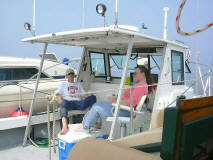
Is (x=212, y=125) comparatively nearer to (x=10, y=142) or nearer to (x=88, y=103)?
(x=88, y=103)

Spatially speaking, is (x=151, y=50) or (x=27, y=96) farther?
(x=27, y=96)

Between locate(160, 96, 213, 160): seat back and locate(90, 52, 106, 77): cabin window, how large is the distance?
4.61m

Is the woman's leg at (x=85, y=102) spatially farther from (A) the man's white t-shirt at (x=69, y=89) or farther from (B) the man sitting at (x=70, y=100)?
(A) the man's white t-shirt at (x=69, y=89)

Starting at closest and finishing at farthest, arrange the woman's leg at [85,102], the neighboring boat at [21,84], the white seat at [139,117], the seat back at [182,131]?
the seat back at [182,131] < the white seat at [139,117] < the woman's leg at [85,102] < the neighboring boat at [21,84]

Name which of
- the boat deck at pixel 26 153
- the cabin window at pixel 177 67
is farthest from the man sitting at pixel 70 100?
the cabin window at pixel 177 67

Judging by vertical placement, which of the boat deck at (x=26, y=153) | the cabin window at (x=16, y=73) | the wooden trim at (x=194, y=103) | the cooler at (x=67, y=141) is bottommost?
the boat deck at (x=26, y=153)

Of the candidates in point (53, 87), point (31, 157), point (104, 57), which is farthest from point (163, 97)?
point (53, 87)

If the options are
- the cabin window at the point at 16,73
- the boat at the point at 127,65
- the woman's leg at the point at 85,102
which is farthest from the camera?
the cabin window at the point at 16,73

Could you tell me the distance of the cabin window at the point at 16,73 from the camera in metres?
6.28

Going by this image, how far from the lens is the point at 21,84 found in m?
6.00

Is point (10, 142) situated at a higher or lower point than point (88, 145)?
lower

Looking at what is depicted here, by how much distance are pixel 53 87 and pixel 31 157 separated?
254cm

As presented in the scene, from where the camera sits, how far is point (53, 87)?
21.4 feet

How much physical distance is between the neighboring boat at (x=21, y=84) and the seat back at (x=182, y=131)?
13.0ft
